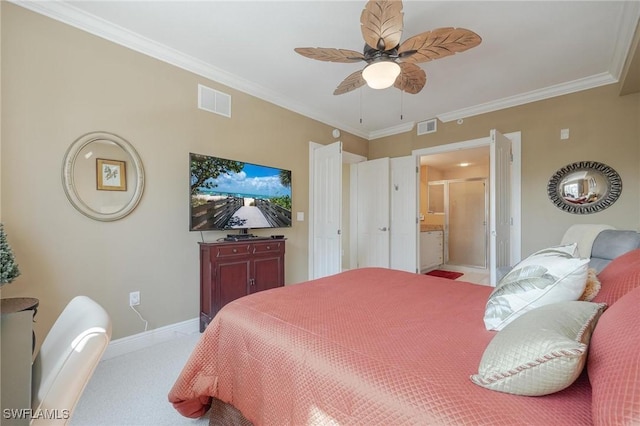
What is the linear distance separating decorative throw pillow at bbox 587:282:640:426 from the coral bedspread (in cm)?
9

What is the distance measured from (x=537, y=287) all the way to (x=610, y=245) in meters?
1.73

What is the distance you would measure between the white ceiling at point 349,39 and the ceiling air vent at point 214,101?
0.52 feet

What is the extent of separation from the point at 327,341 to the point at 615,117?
13.3ft

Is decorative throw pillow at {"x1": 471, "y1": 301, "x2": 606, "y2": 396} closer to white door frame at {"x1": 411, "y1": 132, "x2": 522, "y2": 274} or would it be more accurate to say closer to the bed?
the bed

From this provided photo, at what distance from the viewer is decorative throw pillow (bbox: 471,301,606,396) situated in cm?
65

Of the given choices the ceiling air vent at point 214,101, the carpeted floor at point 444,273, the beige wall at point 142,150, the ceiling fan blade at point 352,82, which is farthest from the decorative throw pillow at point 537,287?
the carpeted floor at point 444,273

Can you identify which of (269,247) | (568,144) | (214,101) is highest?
(214,101)

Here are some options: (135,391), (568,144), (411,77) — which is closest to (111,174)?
(135,391)

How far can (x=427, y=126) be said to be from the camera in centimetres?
438

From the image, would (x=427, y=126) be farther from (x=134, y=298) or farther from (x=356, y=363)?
(x=134, y=298)

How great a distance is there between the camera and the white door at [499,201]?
10.2 feet

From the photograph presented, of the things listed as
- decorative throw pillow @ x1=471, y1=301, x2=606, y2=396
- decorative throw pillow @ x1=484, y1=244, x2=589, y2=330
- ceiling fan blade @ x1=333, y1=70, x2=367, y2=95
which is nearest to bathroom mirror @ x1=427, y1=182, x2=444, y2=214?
ceiling fan blade @ x1=333, y1=70, x2=367, y2=95

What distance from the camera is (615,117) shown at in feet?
9.84

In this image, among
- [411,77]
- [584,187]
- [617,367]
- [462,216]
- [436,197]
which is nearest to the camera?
[617,367]
